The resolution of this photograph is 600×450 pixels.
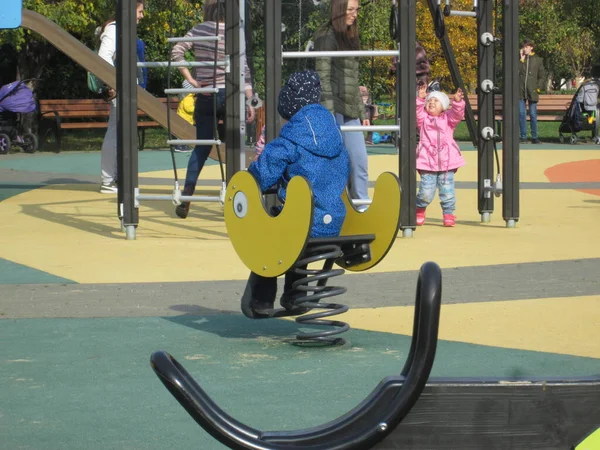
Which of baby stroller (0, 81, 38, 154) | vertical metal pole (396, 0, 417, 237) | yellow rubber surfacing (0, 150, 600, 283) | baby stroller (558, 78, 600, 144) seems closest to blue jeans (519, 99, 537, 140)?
baby stroller (558, 78, 600, 144)

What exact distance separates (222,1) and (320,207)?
16.6ft

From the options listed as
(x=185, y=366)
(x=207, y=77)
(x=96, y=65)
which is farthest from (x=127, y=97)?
(x=185, y=366)

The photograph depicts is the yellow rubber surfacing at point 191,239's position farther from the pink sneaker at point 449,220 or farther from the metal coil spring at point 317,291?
the metal coil spring at point 317,291

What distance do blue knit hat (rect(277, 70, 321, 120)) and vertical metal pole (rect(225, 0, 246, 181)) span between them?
392cm

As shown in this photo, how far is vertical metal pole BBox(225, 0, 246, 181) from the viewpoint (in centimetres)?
987

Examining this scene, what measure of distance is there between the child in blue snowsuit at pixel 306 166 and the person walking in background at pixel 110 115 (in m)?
6.14

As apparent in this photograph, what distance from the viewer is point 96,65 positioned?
11648 mm

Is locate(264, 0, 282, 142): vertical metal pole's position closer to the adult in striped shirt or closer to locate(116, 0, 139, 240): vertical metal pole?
the adult in striped shirt

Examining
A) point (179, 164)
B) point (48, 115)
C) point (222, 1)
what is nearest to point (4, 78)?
point (48, 115)

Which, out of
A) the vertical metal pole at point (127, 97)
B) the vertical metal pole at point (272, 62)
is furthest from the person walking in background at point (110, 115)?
the vertical metal pole at point (272, 62)

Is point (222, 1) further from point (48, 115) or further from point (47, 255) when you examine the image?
point (48, 115)

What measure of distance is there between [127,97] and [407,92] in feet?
7.88

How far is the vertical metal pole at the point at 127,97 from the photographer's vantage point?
9.72m

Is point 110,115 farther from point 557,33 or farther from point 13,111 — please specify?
point 557,33
